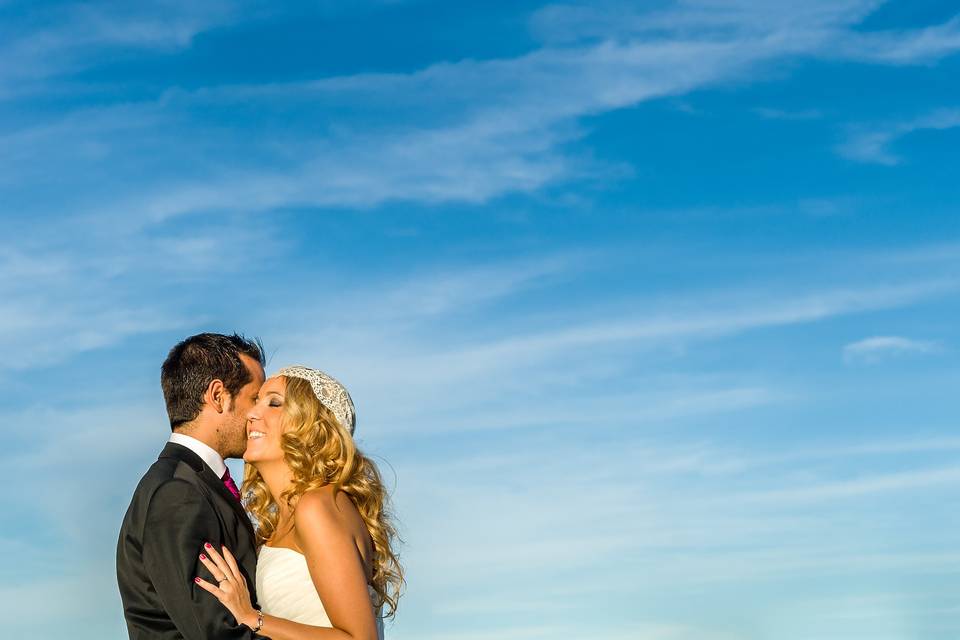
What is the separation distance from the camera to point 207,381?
806 centimetres

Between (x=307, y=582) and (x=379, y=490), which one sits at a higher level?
(x=379, y=490)

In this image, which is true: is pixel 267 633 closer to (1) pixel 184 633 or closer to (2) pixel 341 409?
(1) pixel 184 633

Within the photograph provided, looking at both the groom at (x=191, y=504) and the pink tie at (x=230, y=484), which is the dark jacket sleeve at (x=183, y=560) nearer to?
the groom at (x=191, y=504)

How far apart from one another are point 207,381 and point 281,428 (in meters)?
0.75

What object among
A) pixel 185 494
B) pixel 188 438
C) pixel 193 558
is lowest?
pixel 193 558

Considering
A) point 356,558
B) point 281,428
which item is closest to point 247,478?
point 281,428

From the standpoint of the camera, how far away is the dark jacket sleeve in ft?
22.9

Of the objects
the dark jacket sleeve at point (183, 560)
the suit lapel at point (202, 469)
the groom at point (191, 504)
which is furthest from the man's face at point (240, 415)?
the dark jacket sleeve at point (183, 560)

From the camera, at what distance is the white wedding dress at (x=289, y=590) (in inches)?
314

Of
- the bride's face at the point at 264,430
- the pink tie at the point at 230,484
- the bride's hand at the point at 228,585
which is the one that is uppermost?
the bride's face at the point at 264,430

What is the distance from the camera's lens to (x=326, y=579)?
7746mm

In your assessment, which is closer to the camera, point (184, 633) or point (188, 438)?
point (184, 633)

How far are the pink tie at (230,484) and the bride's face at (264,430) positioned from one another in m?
0.32

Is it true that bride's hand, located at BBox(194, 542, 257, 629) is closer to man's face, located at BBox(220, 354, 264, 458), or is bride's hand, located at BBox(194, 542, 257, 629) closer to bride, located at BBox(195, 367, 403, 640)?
bride, located at BBox(195, 367, 403, 640)
